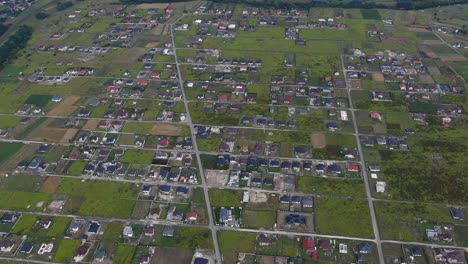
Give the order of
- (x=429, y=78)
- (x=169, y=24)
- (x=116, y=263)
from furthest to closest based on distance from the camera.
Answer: (x=169, y=24), (x=429, y=78), (x=116, y=263)

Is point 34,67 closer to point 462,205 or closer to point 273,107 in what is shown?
point 273,107

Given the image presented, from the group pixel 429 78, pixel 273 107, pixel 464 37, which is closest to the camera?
pixel 273 107

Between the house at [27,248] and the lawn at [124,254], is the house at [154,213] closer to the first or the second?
the lawn at [124,254]

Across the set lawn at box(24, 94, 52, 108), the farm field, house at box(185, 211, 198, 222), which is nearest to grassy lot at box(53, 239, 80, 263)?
the farm field

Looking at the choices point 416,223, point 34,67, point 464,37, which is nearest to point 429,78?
point 464,37

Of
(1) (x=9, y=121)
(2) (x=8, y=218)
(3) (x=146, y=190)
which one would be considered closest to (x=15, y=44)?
(1) (x=9, y=121)

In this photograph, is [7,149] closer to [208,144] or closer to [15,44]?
[208,144]
